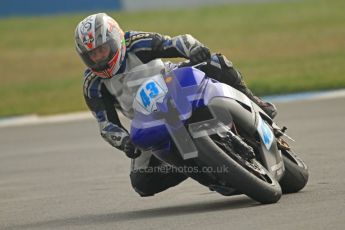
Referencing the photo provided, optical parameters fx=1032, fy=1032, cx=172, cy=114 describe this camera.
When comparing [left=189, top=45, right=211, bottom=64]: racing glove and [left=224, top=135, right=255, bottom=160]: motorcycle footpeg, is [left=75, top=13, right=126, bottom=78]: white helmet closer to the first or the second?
[left=189, top=45, right=211, bottom=64]: racing glove

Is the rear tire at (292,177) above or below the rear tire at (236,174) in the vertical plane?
below

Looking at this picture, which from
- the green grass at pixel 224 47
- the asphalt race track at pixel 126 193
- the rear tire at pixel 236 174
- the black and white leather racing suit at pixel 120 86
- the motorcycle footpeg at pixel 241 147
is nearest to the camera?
the asphalt race track at pixel 126 193

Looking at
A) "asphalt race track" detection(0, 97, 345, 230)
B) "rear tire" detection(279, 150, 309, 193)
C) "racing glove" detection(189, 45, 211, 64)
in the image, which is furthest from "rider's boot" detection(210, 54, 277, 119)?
"asphalt race track" detection(0, 97, 345, 230)

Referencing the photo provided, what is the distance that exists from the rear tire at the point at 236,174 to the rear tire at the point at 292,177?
70 cm

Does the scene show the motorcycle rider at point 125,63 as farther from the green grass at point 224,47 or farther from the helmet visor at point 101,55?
the green grass at point 224,47

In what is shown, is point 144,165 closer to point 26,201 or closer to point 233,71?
point 233,71

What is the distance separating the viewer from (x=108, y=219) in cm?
734

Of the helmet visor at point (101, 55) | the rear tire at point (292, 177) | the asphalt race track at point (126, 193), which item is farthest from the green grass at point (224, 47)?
the helmet visor at point (101, 55)

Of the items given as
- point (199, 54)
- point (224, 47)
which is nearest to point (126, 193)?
point (199, 54)

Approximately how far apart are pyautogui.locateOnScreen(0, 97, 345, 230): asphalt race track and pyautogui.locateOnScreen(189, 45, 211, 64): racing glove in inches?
42.9

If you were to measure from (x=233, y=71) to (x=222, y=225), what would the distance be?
1.79 meters

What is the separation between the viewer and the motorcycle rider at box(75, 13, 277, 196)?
25.2ft

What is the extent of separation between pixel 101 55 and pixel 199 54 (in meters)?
0.73

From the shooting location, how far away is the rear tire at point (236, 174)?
6.79 m
